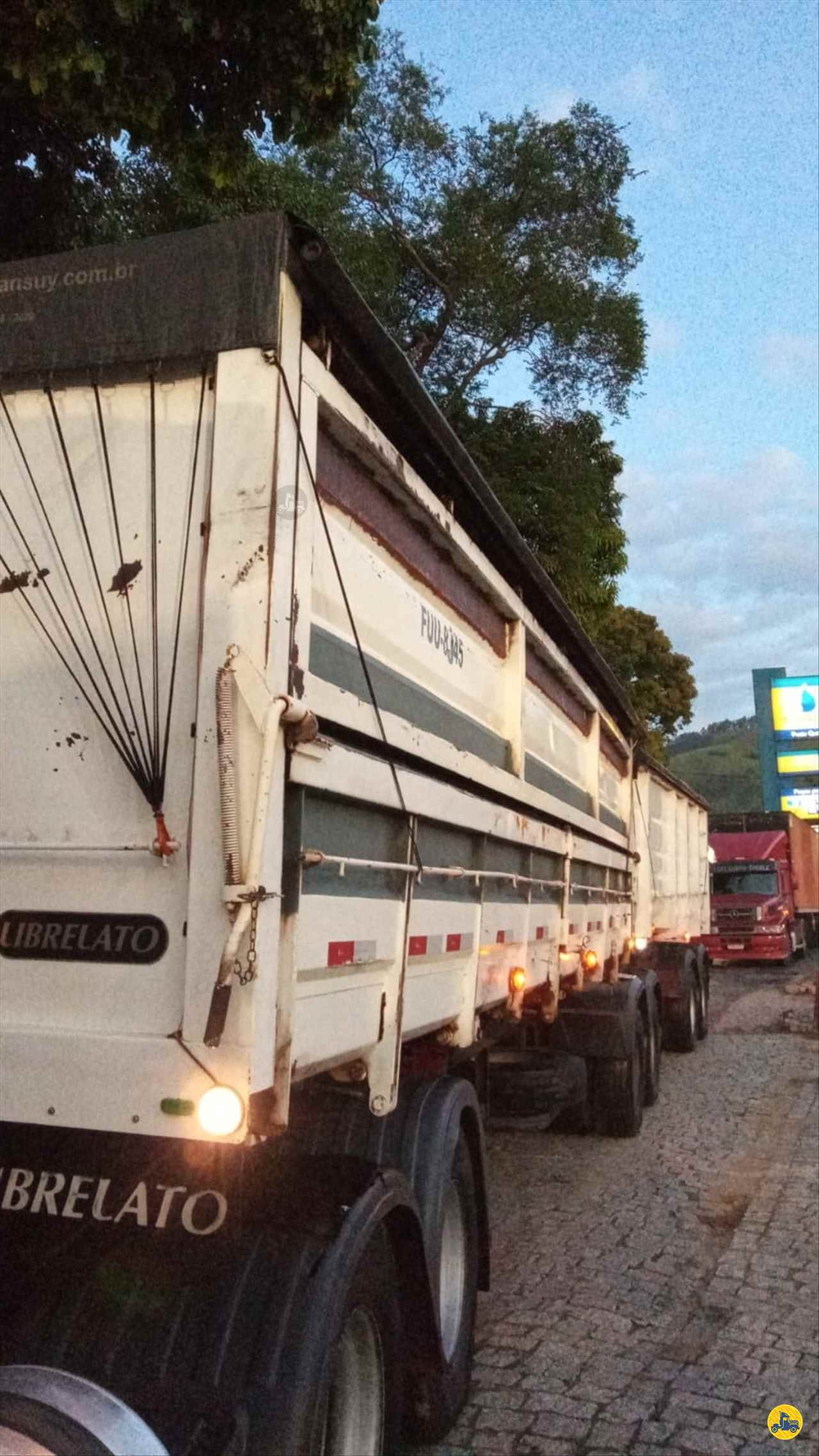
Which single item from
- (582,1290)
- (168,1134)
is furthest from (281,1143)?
(582,1290)

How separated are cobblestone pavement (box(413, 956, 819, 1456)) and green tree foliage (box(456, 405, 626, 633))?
1062 centimetres

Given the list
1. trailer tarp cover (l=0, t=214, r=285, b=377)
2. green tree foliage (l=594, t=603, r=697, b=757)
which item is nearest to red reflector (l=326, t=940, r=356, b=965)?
trailer tarp cover (l=0, t=214, r=285, b=377)

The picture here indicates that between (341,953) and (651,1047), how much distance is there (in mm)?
7227

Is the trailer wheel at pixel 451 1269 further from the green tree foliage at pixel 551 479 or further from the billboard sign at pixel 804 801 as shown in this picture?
the billboard sign at pixel 804 801

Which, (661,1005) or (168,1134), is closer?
(168,1134)

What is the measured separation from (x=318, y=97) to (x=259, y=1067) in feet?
21.8

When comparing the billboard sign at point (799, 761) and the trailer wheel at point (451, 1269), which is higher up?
the billboard sign at point (799, 761)

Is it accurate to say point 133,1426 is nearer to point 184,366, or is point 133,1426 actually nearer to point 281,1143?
point 281,1143

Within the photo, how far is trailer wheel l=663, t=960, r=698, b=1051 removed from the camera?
12.6m

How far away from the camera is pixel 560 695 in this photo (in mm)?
6484

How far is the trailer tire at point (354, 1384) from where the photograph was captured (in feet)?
7.81

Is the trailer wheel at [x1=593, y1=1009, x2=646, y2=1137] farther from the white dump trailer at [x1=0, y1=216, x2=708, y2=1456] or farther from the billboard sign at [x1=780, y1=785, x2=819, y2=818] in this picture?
the billboard sign at [x1=780, y1=785, x2=819, y2=818]

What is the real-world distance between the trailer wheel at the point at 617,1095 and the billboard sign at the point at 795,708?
148 feet

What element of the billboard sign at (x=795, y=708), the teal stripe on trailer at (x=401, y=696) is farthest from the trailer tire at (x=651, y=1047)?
the billboard sign at (x=795, y=708)
